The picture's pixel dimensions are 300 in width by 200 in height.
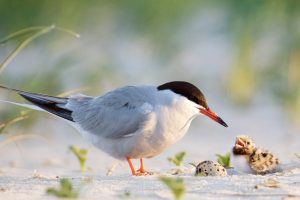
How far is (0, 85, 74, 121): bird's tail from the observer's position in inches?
228

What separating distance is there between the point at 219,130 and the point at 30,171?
2.67 metres

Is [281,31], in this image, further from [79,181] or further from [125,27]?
[79,181]

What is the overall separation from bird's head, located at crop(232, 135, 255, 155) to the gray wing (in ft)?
2.08

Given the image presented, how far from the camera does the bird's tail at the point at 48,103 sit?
5.79m

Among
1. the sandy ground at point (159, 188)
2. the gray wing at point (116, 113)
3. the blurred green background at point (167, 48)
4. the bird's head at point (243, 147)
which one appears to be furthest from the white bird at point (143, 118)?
the blurred green background at point (167, 48)

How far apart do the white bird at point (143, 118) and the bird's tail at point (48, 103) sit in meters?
0.25

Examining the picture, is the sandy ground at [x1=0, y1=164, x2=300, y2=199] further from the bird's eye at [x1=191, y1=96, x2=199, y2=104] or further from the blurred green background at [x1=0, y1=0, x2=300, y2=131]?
the blurred green background at [x1=0, y1=0, x2=300, y2=131]

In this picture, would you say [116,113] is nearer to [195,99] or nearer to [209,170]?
[195,99]

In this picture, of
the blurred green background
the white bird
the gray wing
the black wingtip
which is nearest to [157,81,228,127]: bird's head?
the white bird

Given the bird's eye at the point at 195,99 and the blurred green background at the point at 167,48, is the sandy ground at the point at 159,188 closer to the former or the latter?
the bird's eye at the point at 195,99

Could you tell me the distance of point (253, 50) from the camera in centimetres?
896

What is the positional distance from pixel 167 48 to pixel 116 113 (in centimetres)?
405

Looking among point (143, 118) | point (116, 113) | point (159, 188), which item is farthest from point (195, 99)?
point (159, 188)

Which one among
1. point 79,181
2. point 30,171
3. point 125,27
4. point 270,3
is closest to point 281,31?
point 270,3
